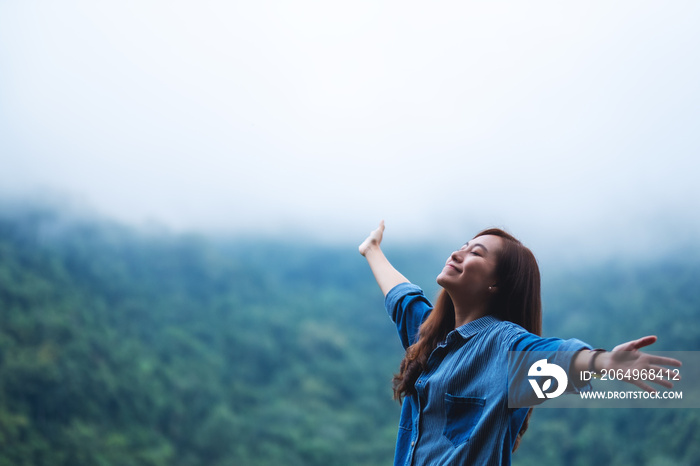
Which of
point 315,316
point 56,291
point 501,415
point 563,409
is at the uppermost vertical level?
point 501,415

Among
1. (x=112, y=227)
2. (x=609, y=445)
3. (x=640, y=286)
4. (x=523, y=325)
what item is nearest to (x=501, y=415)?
(x=523, y=325)

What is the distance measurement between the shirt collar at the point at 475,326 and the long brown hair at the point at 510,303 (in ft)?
0.13

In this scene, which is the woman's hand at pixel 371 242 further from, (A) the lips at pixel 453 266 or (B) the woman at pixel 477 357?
(A) the lips at pixel 453 266

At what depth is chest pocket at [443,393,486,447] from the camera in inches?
33.3

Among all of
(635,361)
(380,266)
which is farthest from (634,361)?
(380,266)

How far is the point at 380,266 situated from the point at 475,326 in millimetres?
376

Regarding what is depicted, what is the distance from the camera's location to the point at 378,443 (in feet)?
30.7

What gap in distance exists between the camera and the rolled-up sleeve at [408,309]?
1.16 metres

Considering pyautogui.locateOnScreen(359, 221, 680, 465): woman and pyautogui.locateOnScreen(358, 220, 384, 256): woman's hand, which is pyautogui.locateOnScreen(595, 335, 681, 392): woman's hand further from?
pyautogui.locateOnScreen(358, 220, 384, 256): woman's hand

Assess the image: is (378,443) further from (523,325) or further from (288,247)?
(523,325)

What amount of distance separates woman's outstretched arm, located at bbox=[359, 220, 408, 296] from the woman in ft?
0.28

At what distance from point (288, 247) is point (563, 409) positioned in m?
6.89

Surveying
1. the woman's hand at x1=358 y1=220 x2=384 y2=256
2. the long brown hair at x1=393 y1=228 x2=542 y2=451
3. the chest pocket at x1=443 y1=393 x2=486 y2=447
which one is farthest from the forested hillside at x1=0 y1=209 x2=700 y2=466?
the chest pocket at x1=443 y1=393 x2=486 y2=447

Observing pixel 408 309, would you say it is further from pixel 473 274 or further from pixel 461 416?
pixel 461 416
